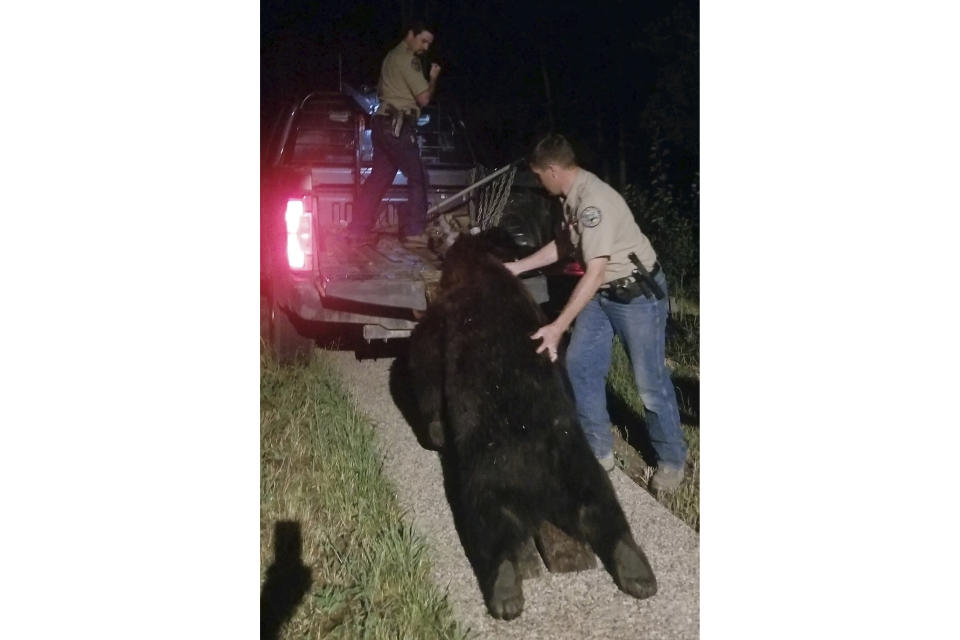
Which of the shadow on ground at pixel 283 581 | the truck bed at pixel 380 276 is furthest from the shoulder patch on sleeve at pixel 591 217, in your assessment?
the shadow on ground at pixel 283 581

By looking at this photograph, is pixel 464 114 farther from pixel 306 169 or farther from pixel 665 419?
pixel 665 419

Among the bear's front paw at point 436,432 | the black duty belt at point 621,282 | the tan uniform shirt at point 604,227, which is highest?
the tan uniform shirt at point 604,227

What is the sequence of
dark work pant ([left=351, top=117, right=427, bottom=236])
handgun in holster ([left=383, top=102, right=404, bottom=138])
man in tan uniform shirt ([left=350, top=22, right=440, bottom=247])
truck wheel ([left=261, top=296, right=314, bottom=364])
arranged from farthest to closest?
dark work pant ([left=351, top=117, right=427, bottom=236])
handgun in holster ([left=383, top=102, right=404, bottom=138])
man in tan uniform shirt ([left=350, top=22, right=440, bottom=247])
truck wheel ([left=261, top=296, right=314, bottom=364])

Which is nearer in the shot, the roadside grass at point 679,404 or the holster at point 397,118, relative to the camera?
the roadside grass at point 679,404

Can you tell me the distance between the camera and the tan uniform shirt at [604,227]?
388 centimetres

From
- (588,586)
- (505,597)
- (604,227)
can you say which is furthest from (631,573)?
(604,227)

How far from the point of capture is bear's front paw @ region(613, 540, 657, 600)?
340cm

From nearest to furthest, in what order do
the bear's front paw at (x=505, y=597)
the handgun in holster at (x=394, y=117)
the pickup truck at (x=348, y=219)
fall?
the bear's front paw at (x=505, y=597) → the pickup truck at (x=348, y=219) → the handgun in holster at (x=394, y=117)

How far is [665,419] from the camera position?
163 inches

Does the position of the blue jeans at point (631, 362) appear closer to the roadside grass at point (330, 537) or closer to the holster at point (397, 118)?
the roadside grass at point (330, 537)

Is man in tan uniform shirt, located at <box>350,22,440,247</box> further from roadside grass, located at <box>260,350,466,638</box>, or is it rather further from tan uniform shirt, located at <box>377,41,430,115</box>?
roadside grass, located at <box>260,350,466,638</box>

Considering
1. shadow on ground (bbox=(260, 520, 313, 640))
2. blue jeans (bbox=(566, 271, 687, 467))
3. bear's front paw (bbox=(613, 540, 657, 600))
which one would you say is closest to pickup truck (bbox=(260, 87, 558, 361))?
blue jeans (bbox=(566, 271, 687, 467))
